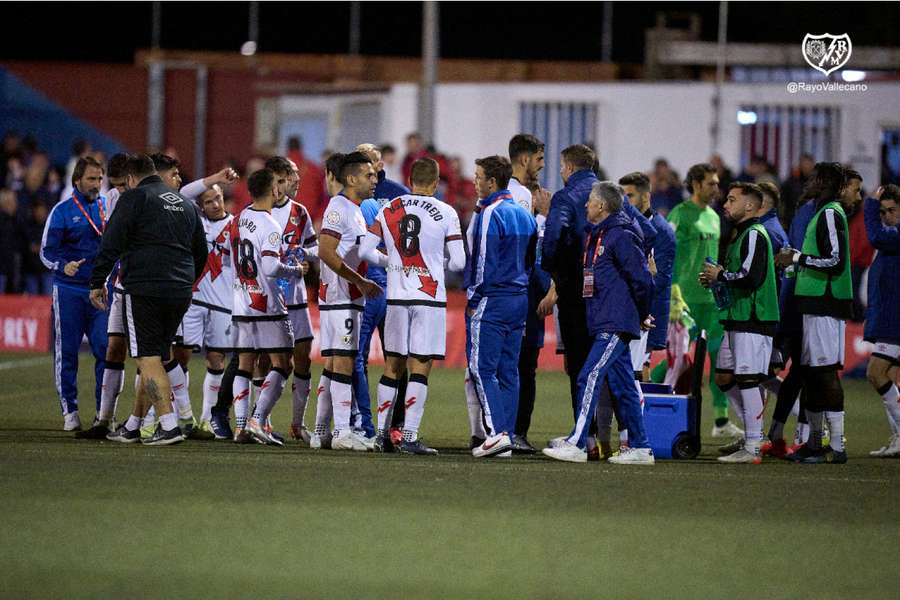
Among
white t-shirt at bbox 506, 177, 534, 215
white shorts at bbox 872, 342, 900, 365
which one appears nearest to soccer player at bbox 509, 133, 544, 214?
white t-shirt at bbox 506, 177, 534, 215

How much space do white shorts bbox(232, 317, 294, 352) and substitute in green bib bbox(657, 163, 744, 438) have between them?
3.79 metres

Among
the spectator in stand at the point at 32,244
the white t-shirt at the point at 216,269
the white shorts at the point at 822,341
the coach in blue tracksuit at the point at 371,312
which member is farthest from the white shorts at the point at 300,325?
the spectator in stand at the point at 32,244

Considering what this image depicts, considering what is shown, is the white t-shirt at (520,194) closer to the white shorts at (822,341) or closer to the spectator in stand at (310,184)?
the white shorts at (822,341)

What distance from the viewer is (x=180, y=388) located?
38.4 ft

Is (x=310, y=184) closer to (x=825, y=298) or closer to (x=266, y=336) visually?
(x=266, y=336)

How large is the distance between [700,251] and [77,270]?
219 inches

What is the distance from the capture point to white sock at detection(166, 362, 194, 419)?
38.3 feet

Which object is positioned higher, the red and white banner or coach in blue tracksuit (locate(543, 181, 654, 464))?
coach in blue tracksuit (locate(543, 181, 654, 464))

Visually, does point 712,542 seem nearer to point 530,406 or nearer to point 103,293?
point 530,406

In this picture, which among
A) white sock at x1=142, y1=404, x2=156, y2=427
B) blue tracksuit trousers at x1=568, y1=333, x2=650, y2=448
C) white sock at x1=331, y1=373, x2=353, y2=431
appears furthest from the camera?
white sock at x1=142, y1=404, x2=156, y2=427

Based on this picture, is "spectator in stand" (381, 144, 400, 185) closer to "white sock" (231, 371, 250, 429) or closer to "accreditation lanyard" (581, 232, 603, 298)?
"white sock" (231, 371, 250, 429)

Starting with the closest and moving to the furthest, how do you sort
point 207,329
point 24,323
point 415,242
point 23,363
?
1. point 415,242
2. point 207,329
3. point 23,363
4. point 24,323

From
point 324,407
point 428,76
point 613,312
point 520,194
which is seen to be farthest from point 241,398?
point 428,76

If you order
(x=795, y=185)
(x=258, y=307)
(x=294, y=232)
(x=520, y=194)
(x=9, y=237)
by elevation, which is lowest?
(x=258, y=307)
